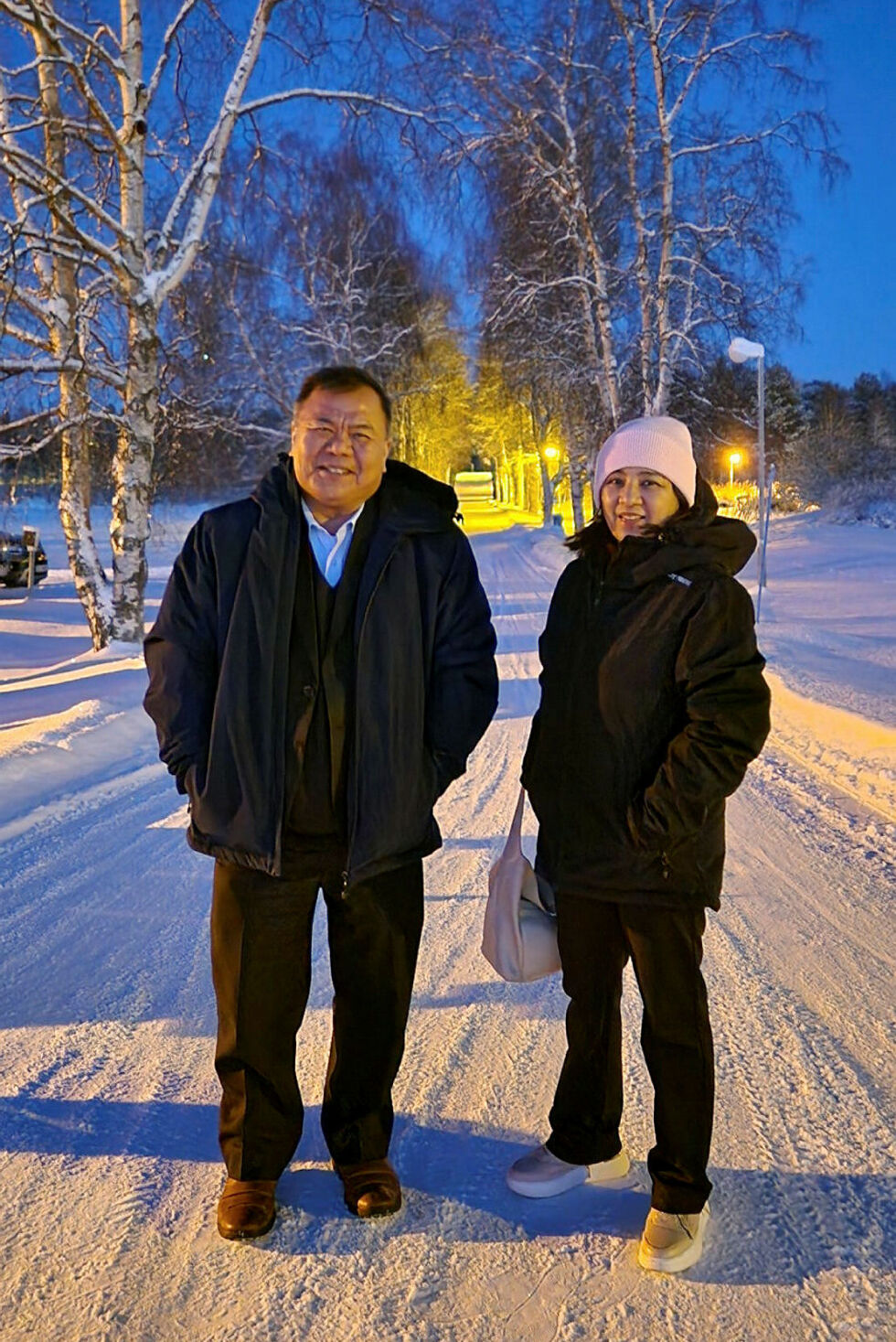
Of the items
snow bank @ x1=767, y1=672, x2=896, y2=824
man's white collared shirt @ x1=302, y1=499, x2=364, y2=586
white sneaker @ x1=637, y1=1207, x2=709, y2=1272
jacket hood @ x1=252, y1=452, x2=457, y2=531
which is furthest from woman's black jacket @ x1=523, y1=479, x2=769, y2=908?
snow bank @ x1=767, y1=672, x2=896, y2=824

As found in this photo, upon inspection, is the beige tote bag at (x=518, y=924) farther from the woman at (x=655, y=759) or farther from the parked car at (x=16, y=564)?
the parked car at (x=16, y=564)

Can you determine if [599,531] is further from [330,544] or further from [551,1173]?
[551,1173]

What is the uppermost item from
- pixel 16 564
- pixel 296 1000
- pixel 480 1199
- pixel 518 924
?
pixel 16 564

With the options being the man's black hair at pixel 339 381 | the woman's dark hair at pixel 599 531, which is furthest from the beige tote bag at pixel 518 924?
the man's black hair at pixel 339 381

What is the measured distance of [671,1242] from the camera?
2.24 meters

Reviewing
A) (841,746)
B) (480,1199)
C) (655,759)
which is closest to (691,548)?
(655,759)

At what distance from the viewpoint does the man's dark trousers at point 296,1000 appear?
2.41 meters

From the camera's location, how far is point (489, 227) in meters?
17.7

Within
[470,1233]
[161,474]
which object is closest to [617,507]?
[470,1233]

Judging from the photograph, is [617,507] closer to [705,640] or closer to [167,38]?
[705,640]

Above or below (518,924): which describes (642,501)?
above

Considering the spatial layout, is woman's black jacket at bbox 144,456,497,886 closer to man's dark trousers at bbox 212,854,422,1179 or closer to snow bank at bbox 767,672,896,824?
man's dark trousers at bbox 212,854,422,1179

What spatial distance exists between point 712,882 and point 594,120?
→ 16.8 m

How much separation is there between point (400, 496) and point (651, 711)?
812 millimetres
